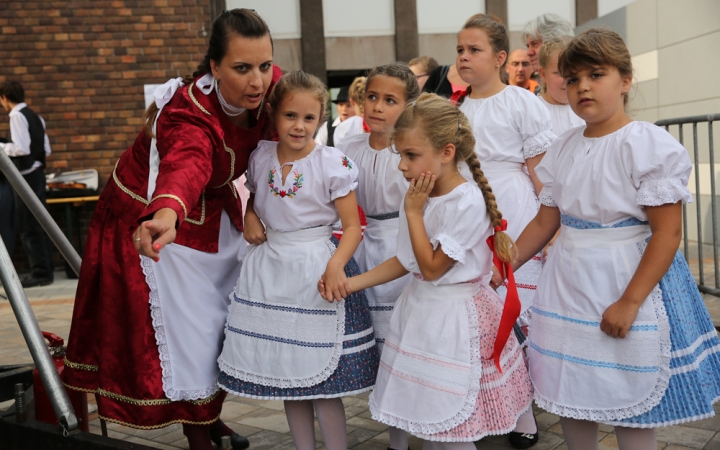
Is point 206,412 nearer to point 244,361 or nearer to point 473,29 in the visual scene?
point 244,361

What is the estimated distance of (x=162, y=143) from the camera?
2574 millimetres

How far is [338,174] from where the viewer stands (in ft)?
8.80

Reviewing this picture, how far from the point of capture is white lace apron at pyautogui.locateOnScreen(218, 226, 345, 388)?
259cm

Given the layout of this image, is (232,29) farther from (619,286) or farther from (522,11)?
(522,11)

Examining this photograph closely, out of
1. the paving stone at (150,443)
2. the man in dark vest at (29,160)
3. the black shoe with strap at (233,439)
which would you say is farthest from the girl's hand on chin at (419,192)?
the man in dark vest at (29,160)

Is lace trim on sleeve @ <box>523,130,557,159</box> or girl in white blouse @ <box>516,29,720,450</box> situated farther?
lace trim on sleeve @ <box>523,130,557,159</box>

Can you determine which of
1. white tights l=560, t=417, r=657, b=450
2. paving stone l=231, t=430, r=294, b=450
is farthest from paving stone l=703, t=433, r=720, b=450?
paving stone l=231, t=430, r=294, b=450

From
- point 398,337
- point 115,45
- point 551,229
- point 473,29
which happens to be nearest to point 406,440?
point 398,337

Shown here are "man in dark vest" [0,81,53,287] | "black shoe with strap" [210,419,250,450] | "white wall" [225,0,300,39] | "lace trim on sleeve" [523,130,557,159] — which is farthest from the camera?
"white wall" [225,0,300,39]

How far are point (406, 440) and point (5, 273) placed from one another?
62.1 inches

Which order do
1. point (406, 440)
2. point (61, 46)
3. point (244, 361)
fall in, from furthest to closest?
point (61, 46) → point (406, 440) → point (244, 361)

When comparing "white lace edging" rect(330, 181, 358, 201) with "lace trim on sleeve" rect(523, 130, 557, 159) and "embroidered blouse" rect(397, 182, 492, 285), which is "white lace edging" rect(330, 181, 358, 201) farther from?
"lace trim on sleeve" rect(523, 130, 557, 159)

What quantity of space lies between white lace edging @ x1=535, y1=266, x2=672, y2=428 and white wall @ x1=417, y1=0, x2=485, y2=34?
9238 millimetres

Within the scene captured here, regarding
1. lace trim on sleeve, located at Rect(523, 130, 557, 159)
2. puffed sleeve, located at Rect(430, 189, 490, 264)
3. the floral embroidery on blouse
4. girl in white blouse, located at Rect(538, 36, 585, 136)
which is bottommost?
puffed sleeve, located at Rect(430, 189, 490, 264)
